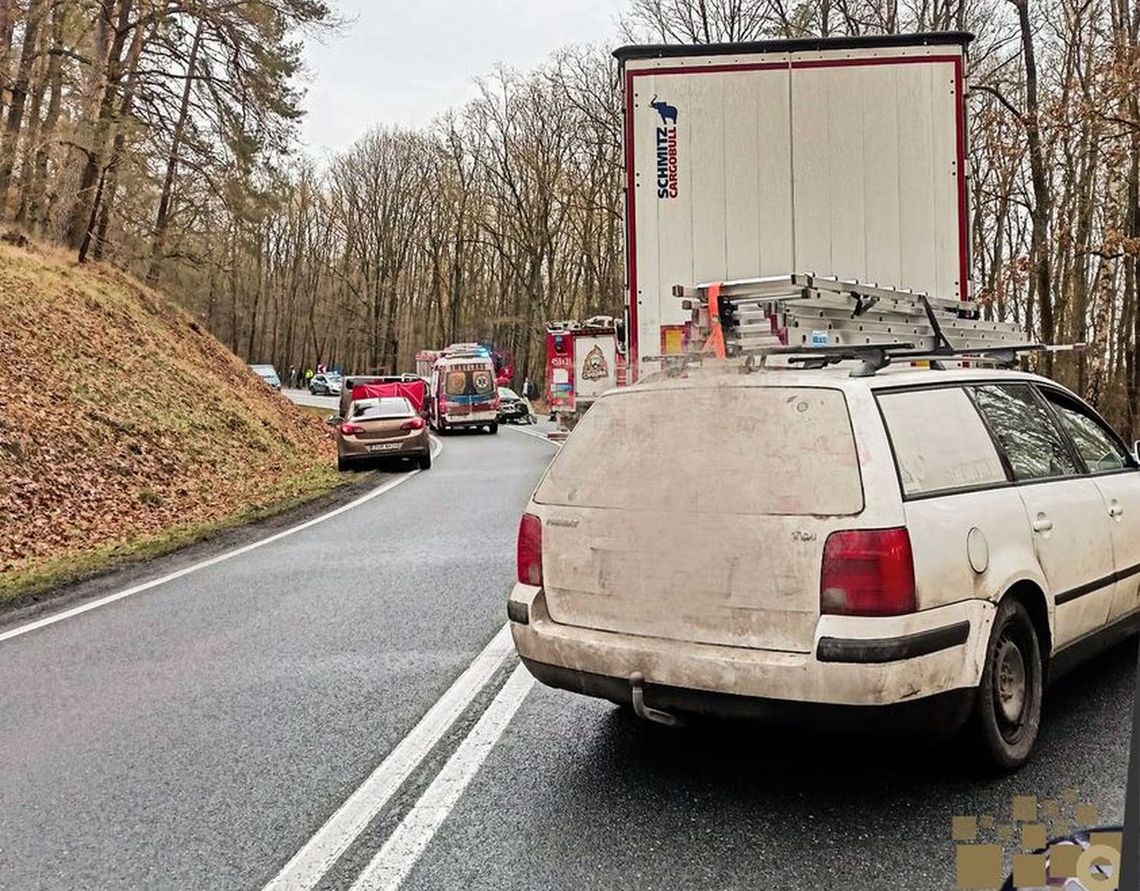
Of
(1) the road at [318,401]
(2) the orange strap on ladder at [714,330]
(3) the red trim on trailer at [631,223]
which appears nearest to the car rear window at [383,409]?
(3) the red trim on trailer at [631,223]

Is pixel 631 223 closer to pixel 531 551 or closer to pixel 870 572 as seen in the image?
pixel 531 551

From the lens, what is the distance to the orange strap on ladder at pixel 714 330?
15.1ft

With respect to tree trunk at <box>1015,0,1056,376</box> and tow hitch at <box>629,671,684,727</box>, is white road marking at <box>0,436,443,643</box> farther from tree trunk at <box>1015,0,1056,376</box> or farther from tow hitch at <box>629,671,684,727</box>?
tree trunk at <box>1015,0,1056,376</box>

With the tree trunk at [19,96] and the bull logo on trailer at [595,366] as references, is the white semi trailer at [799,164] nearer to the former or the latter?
the bull logo on trailer at [595,366]

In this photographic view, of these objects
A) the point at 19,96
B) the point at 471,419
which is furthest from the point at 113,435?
the point at 471,419

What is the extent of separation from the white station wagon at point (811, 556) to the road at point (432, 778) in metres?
0.36

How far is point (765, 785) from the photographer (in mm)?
3826

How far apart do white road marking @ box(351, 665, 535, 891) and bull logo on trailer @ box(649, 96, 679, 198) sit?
365cm

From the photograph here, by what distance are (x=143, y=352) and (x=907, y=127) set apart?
18.7m

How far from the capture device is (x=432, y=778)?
13.0 ft

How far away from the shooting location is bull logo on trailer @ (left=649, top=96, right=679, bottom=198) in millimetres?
6816

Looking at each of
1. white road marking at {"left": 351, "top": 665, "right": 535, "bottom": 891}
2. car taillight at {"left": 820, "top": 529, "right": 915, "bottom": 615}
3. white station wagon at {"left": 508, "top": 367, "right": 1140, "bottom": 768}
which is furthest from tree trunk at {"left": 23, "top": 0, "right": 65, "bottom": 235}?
car taillight at {"left": 820, "top": 529, "right": 915, "bottom": 615}

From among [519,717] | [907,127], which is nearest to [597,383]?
[907,127]

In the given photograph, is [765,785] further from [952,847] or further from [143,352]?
[143,352]
